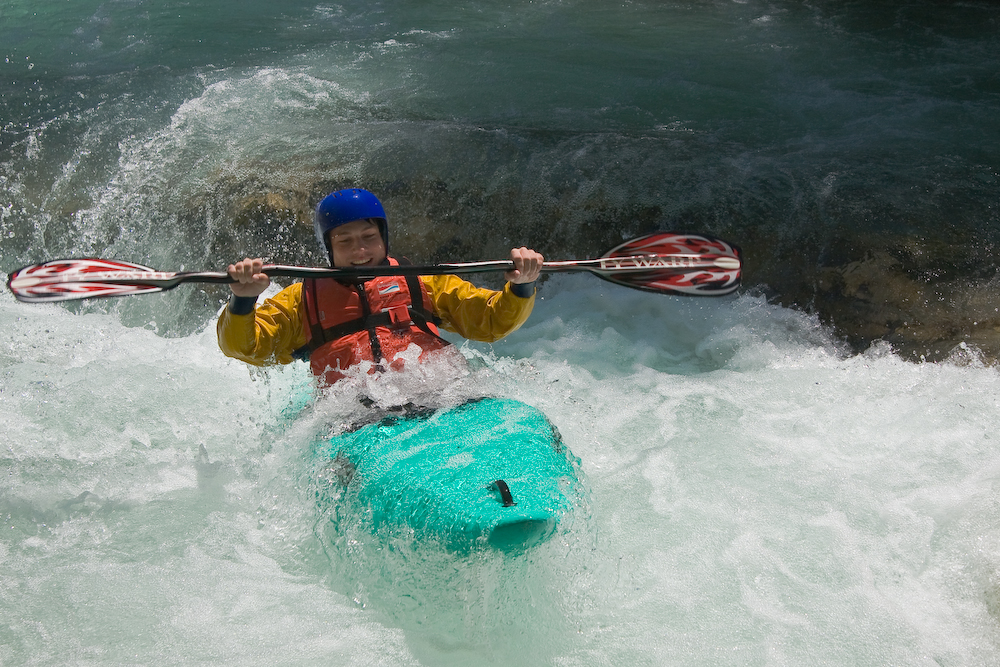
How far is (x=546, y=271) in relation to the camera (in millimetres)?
3582

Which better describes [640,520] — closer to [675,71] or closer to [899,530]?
[899,530]

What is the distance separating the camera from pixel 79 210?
551cm

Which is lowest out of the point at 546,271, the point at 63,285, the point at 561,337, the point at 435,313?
the point at 561,337

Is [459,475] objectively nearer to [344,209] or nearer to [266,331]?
[266,331]

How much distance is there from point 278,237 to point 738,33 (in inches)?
205

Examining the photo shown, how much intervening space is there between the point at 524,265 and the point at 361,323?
77cm

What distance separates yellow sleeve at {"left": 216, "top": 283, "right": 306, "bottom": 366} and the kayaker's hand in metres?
0.99

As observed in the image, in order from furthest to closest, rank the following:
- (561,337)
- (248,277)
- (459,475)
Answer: (561,337)
(248,277)
(459,475)

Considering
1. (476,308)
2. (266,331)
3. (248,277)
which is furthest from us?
(476,308)

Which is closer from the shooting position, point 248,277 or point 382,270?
point 248,277

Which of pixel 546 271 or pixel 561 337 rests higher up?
pixel 546 271

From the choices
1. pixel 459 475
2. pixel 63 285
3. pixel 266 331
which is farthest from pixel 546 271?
pixel 63 285

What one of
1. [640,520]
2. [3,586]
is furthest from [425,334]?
[3,586]

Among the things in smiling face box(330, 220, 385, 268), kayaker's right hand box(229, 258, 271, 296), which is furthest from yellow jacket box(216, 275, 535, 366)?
Result: smiling face box(330, 220, 385, 268)
